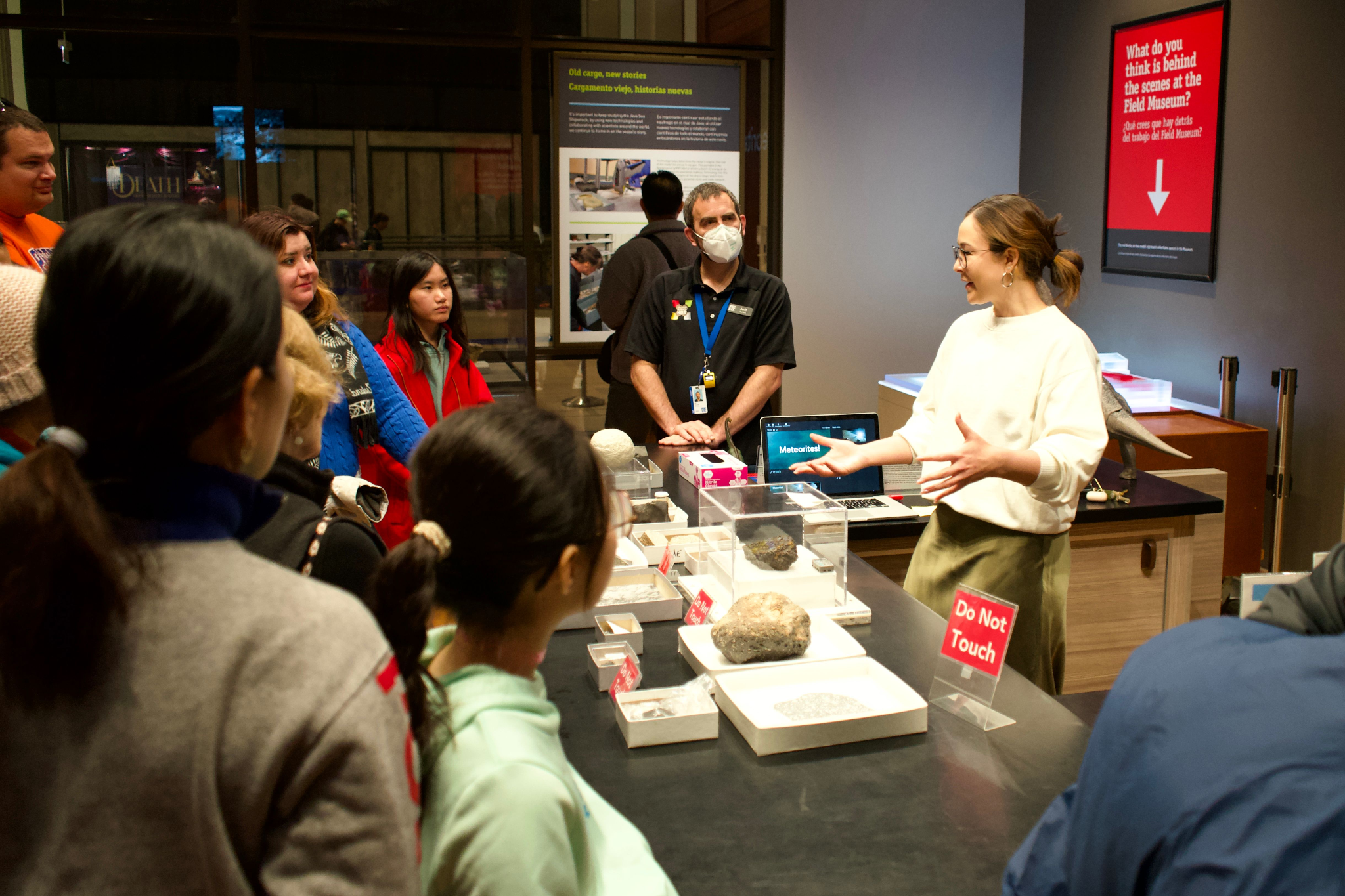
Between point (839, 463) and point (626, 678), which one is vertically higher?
point (839, 463)

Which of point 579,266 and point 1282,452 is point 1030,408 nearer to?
point 1282,452

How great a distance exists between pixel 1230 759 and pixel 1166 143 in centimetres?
466

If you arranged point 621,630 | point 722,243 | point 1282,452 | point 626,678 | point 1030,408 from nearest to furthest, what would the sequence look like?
1. point 626,678
2. point 621,630
3. point 1030,408
4. point 722,243
5. point 1282,452

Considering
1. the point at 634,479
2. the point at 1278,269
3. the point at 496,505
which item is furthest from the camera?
the point at 1278,269

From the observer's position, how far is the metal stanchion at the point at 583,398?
221 inches

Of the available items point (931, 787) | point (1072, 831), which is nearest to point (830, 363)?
point (931, 787)

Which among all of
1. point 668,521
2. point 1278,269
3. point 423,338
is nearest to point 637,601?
point 668,521

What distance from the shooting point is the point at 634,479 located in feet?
9.55

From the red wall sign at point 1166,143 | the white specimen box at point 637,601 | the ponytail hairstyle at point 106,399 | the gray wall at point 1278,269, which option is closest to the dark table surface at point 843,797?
the white specimen box at point 637,601

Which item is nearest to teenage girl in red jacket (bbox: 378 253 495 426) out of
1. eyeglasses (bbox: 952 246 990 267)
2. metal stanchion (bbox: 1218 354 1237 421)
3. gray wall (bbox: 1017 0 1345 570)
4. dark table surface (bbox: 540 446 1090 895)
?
eyeglasses (bbox: 952 246 990 267)

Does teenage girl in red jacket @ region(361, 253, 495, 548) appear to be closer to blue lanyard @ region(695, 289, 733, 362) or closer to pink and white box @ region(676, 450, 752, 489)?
pink and white box @ region(676, 450, 752, 489)

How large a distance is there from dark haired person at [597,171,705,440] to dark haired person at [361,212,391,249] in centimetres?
160

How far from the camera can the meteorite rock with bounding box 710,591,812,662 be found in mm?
1747

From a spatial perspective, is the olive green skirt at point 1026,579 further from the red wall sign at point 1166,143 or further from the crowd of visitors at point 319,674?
the red wall sign at point 1166,143
